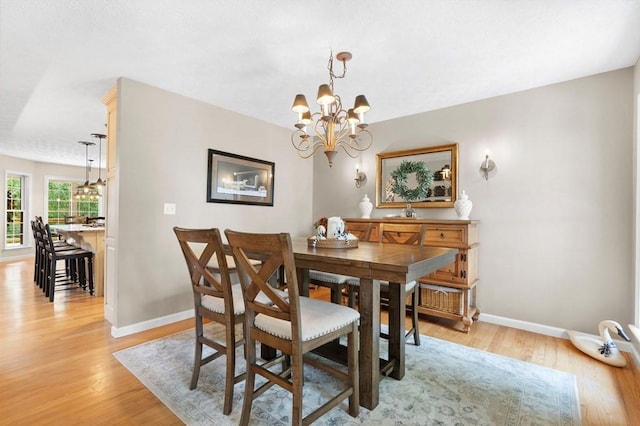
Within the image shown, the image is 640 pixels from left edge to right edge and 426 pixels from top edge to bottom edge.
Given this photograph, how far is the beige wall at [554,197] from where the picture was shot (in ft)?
8.37

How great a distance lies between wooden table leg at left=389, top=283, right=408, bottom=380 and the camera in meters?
2.03

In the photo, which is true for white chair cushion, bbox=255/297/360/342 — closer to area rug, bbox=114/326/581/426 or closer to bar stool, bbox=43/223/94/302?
area rug, bbox=114/326/581/426

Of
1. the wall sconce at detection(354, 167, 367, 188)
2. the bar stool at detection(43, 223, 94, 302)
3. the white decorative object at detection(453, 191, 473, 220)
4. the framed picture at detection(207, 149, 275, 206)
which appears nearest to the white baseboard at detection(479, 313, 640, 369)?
the white decorative object at detection(453, 191, 473, 220)

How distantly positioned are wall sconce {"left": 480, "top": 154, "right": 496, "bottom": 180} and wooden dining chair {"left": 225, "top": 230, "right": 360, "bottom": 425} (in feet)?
8.02

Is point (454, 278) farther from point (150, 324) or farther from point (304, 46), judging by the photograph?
point (150, 324)

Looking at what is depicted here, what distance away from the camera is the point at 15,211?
272 inches

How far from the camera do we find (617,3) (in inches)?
69.5

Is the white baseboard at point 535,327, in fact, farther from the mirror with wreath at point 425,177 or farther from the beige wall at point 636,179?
the mirror with wreath at point 425,177

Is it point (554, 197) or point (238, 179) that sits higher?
point (238, 179)

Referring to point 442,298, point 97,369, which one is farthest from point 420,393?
point 97,369

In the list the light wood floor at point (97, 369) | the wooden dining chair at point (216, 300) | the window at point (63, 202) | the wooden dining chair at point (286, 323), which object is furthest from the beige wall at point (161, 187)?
the window at point (63, 202)

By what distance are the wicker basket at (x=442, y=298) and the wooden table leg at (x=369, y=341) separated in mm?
1577

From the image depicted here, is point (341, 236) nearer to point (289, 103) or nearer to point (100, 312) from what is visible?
point (289, 103)

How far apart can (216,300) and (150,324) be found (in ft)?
5.30
